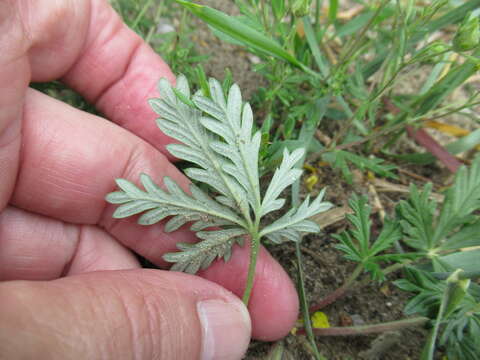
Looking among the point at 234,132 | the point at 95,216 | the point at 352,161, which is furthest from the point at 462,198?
the point at 95,216

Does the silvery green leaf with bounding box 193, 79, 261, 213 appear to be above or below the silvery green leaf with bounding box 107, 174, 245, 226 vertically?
above

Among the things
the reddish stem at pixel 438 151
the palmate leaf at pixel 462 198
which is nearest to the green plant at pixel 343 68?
the reddish stem at pixel 438 151

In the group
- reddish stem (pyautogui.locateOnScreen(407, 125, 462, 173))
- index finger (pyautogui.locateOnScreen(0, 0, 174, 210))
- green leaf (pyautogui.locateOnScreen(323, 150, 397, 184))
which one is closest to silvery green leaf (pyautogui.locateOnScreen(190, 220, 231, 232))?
index finger (pyautogui.locateOnScreen(0, 0, 174, 210))

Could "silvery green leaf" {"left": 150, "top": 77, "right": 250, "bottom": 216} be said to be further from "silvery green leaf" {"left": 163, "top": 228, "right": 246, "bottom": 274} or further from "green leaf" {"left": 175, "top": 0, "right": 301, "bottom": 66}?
"green leaf" {"left": 175, "top": 0, "right": 301, "bottom": 66}

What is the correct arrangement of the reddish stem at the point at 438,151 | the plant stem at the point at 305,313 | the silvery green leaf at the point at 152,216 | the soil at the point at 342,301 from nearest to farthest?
the silvery green leaf at the point at 152,216 < the plant stem at the point at 305,313 < the soil at the point at 342,301 < the reddish stem at the point at 438,151

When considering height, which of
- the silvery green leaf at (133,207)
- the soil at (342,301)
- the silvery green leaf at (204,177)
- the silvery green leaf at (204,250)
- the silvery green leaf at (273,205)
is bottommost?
the soil at (342,301)

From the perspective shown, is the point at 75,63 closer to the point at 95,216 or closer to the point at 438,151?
the point at 95,216

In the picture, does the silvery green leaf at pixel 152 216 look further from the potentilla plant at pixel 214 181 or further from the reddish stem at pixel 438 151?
the reddish stem at pixel 438 151

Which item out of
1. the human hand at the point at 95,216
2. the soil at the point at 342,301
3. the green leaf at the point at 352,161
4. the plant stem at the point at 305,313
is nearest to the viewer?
the human hand at the point at 95,216
